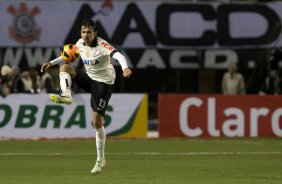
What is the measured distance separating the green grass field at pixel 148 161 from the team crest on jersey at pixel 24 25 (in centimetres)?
401

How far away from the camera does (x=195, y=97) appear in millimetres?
21594

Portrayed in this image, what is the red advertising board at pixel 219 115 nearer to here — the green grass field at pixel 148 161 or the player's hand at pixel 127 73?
the green grass field at pixel 148 161

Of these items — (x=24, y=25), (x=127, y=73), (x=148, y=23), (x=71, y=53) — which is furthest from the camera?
(x=148, y=23)

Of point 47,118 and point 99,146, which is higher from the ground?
point 99,146

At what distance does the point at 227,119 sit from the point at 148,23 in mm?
3666

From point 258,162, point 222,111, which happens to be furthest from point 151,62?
point 258,162

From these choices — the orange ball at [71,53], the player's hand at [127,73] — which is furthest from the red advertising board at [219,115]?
the player's hand at [127,73]

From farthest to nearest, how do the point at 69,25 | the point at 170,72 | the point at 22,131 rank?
the point at 170,72 < the point at 69,25 < the point at 22,131

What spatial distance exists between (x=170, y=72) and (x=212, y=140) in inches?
178

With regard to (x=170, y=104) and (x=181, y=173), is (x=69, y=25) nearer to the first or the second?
(x=170, y=104)

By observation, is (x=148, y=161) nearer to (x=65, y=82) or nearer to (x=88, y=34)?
(x=65, y=82)

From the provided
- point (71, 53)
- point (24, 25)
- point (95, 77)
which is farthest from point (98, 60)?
point (24, 25)

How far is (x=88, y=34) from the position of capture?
12.4 meters

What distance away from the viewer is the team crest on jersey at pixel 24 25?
74.7 ft
